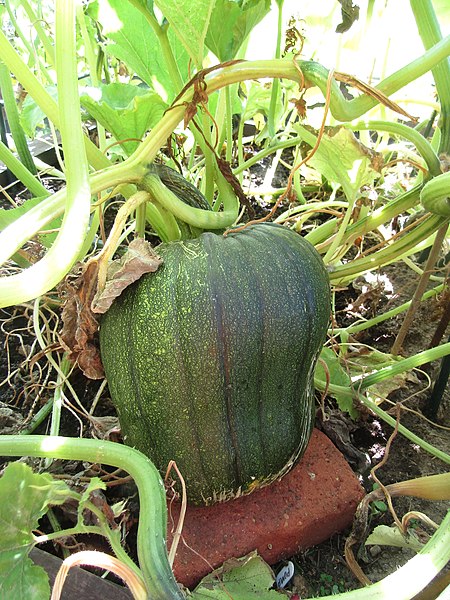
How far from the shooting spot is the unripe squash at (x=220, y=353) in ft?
2.75

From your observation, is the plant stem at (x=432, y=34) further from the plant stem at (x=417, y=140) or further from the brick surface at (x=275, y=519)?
the brick surface at (x=275, y=519)

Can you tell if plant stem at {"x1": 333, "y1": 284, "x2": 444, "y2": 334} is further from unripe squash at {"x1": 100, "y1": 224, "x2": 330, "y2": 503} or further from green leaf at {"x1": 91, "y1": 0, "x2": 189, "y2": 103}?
green leaf at {"x1": 91, "y1": 0, "x2": 189, "y2": 103}

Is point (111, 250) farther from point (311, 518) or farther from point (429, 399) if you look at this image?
point (429, 399)

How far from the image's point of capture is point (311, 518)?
3.22ft

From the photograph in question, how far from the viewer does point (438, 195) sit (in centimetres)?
85

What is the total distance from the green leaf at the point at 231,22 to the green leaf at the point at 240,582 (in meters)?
0.85

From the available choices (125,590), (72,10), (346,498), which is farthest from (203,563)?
(72,10)

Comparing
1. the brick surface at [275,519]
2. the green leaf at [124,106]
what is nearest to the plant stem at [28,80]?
the green leaf at [124,106]

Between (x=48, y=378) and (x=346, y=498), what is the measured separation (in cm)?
70

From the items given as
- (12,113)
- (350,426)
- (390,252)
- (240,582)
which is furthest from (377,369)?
(12,113)

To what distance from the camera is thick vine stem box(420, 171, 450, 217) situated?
836mm

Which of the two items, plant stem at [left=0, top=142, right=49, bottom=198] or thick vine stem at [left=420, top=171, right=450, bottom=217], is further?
plant stem at [left=0, top=142, right=49, bottom=198]

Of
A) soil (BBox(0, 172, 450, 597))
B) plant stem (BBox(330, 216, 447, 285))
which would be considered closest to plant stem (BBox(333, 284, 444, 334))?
soil (BBox(0, 172, 450, 597))

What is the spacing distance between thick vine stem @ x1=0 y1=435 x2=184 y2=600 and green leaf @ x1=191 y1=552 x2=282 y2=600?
293mm
